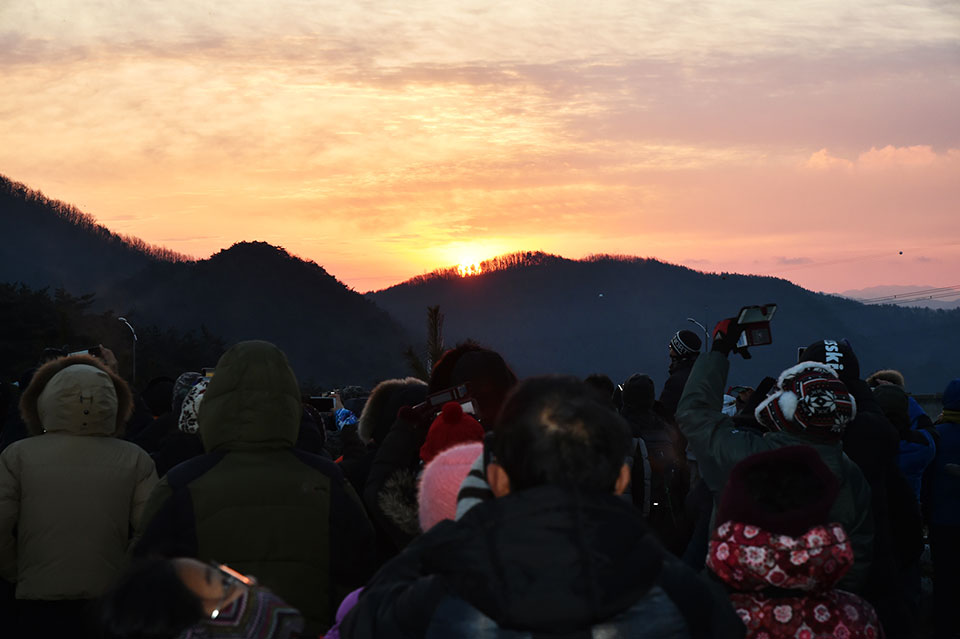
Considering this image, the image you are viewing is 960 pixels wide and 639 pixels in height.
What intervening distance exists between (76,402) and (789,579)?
3378 mm

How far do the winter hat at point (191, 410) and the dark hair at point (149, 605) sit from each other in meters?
3.41

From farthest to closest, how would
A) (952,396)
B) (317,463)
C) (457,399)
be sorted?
(952,396) < (457,399) < (317,463)

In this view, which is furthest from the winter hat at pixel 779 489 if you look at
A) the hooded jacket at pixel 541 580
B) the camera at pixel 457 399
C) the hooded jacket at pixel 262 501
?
the hooded jacket at pixel 262 501

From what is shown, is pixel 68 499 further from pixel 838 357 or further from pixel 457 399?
pixel 838 357

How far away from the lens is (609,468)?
7.61 feet

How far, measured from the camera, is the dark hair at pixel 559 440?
7.49ft

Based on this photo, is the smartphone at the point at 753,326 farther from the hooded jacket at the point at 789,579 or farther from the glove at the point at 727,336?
the hooded jacket at the point at 789,579

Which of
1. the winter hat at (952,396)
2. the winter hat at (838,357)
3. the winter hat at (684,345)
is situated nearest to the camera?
the winter hat at (838,357)

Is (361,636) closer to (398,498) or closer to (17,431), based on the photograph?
(398,498)

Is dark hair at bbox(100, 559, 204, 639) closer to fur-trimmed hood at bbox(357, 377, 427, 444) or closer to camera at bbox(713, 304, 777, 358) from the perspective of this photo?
camera at bbox(713, 304, 777, 358)

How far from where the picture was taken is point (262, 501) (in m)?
3.85

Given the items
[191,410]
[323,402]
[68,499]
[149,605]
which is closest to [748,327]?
[149,605]

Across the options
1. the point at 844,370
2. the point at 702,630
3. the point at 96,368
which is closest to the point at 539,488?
the point at 702,630

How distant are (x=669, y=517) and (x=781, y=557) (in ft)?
17.8
